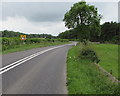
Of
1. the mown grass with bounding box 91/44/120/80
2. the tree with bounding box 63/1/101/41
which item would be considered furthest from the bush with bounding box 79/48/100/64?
the tree with bounding box 63/1/101/41

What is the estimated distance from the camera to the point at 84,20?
52.7 m

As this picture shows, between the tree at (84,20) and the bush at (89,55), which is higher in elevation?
the tree at (84,20)

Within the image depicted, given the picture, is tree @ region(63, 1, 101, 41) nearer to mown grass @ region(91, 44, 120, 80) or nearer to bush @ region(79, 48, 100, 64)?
mown grass @ region(91, 44, 120, 80)

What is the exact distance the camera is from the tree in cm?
5106

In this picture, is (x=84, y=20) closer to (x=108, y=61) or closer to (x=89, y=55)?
(x=108, y=61)

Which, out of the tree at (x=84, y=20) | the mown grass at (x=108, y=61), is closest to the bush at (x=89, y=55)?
the mown grass at (x=108, y=61)

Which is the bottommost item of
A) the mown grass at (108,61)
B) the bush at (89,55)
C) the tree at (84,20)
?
the mown grass at (108,61)

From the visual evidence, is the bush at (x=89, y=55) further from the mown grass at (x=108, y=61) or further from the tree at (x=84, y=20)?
the tree at (x=84, y=20)

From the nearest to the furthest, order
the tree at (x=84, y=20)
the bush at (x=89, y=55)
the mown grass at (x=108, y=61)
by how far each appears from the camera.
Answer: the bush at (x=89, y=55), the mown grass at (x=108, y=61), the tree at (x=84, y=20)

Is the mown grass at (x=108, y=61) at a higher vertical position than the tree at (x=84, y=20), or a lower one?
lower

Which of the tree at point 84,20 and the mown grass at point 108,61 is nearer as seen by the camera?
the mown grass at point 108,61

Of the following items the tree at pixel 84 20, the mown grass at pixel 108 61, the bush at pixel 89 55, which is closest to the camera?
the bush at pixel 89 55

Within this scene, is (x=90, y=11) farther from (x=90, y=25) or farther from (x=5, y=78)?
(x=5, y=78)

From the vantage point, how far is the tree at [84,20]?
2010 inches
